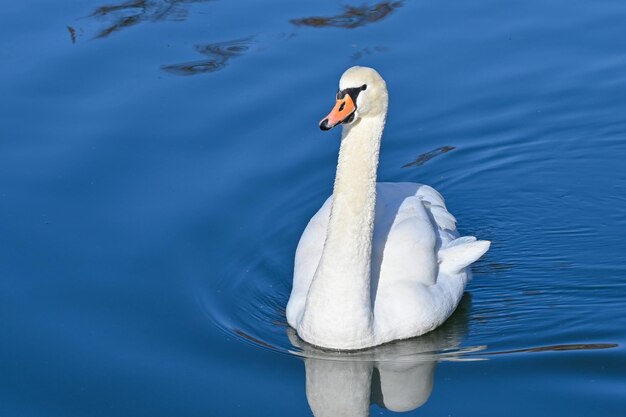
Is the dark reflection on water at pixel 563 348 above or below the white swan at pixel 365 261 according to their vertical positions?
below

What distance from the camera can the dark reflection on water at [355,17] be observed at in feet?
47.2

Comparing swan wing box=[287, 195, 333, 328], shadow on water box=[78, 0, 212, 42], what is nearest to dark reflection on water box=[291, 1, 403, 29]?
shadow on water box=[78, 0, 212, 42]

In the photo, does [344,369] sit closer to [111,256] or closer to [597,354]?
[597,354]

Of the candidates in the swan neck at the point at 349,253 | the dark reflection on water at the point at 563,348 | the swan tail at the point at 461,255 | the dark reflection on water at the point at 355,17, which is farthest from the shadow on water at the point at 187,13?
the dark reflection on water at the point at 563,348

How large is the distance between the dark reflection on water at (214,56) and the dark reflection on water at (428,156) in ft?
9.21

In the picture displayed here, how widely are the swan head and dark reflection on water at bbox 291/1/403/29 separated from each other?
20.4 feet

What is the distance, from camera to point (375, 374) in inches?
334

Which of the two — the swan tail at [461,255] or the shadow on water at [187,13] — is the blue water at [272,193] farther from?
the swan tail at [461,255]

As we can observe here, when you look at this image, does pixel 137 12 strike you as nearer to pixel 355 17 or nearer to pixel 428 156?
pixel 355 17

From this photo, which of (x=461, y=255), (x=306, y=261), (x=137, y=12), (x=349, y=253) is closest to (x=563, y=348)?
(x=461, y=255)

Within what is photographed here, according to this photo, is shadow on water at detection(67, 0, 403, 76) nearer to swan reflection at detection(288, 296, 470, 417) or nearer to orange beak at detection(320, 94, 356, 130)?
swan reflection at detection(288, 296, 470, 417)

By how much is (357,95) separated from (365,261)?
1.19 meters

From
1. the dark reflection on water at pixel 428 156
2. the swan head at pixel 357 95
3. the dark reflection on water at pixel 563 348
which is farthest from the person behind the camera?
the dark reflection on water at pixel 428 156

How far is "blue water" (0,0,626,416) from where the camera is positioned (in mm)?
8336
